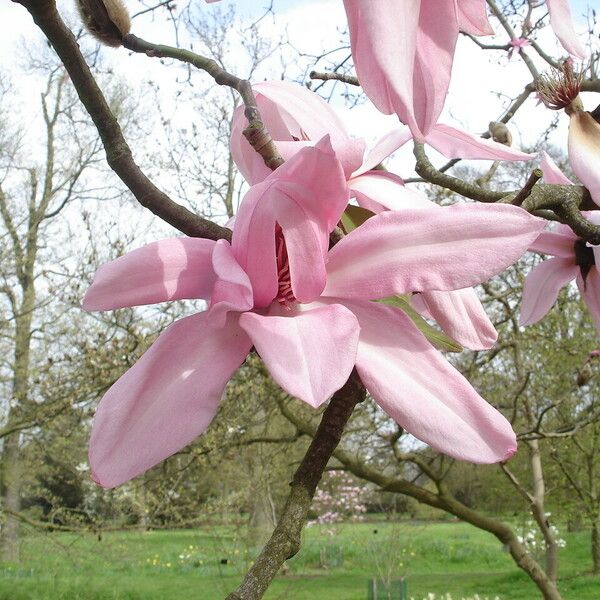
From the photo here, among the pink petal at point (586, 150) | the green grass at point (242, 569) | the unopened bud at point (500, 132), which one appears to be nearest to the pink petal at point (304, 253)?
the pink petal at point (586, 150)

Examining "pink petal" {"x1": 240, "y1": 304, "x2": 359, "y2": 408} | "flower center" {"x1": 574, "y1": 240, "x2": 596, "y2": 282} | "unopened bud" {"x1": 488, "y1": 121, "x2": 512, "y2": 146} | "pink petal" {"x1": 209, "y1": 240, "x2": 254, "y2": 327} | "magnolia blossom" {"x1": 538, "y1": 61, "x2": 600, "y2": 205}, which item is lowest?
"pink petal" {"x1": 240, "y1": 304, "x2": 359, "y2": 408}

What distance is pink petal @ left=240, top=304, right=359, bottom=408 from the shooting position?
0.26 metres

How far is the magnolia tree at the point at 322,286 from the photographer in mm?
270

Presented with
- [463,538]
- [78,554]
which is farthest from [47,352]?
[463,538]

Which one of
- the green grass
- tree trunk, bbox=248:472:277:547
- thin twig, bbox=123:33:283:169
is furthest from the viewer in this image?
tree trunk, bbox=248:472:277:547

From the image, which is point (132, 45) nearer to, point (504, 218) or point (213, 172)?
point (504, 218)

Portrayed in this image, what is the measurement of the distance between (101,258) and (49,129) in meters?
5.04

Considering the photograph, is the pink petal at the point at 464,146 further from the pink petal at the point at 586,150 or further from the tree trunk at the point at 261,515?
the tree trunk at the point at 261,515

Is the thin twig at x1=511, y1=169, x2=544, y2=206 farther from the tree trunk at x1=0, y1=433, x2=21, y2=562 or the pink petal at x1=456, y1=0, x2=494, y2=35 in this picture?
the tree trunk at x1=0, y1=433, x2=21, y2=562

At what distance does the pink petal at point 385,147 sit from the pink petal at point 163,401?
14 centimetres

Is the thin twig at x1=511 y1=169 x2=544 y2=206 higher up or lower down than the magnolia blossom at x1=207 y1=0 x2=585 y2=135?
higher up

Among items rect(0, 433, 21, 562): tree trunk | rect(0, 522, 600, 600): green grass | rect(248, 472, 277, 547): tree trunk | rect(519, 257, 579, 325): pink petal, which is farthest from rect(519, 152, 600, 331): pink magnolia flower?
rect(0, 433, 21, 562): tree trunk

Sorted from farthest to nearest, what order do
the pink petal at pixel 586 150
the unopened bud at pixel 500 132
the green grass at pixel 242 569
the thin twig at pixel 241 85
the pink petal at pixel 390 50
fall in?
the green grass at pixel 242 569 < the unopened bud at pixel 500 132 < the pink petal at pixel 586 150 < the thin twig at pixel 241 85 < the pink petal at pixel 390 50

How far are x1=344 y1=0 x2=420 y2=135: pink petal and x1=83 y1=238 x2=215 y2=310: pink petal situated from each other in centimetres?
11
